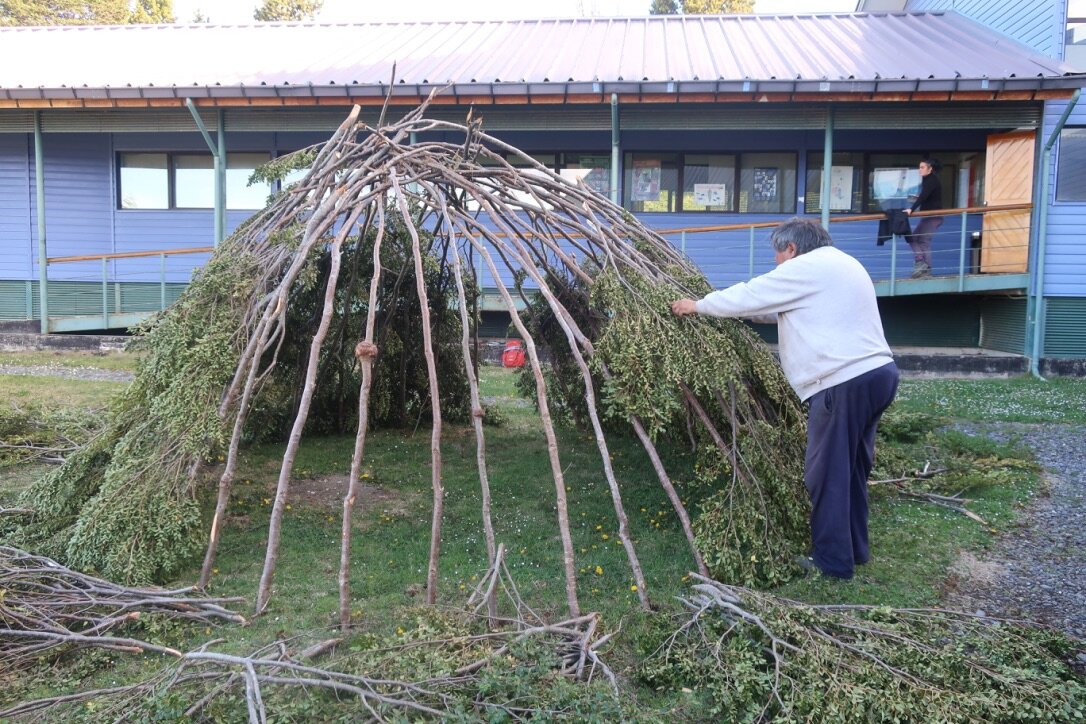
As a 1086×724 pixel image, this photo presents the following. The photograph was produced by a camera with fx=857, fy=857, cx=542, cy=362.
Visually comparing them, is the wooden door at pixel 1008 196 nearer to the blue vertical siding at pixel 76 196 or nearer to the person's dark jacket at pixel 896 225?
the person's dark jacket at pixel 896 225

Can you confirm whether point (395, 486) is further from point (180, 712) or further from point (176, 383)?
point (180, 712)

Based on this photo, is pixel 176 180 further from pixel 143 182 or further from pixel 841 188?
pixel 841 188

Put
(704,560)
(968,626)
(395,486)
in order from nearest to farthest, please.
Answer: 1. (968,626)
2. (704,560)
3. (395,486)

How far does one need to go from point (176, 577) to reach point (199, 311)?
1.44 meters

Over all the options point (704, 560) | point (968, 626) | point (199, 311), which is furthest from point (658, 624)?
point (199, 311)

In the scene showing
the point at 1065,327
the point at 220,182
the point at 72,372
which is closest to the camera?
the point at 72,372

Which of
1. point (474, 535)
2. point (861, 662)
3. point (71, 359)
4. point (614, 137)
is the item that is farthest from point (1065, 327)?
point (71, 359)

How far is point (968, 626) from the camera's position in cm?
361

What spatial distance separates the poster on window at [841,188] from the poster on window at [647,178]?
289 cm

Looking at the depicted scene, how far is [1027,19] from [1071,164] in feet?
9.05

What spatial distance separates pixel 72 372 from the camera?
11.4m

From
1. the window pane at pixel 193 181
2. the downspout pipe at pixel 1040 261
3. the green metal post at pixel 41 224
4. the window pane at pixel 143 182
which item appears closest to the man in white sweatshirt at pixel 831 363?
the downspout pipe at pixel 1040 261

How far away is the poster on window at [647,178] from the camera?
568 inches

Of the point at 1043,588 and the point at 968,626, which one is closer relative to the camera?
the point at 968,626
